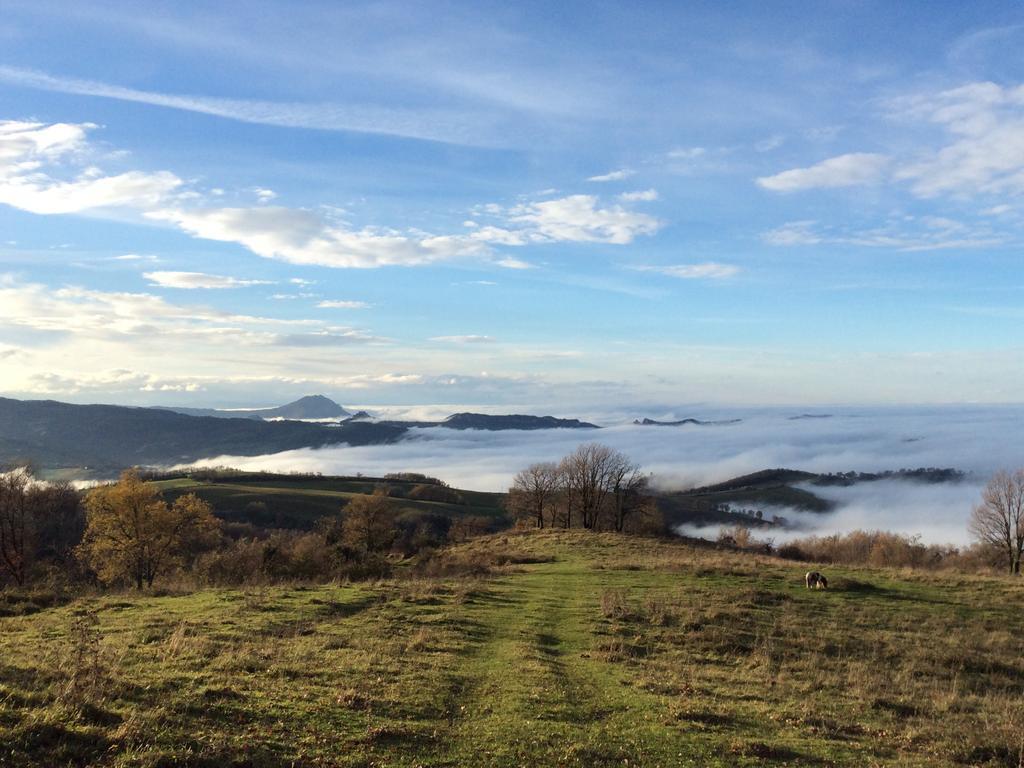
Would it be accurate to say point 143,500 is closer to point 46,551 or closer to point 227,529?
point 46,551

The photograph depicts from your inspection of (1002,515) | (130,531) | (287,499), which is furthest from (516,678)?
(287,499)

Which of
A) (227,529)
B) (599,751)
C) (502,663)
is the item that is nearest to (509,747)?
(599,751)

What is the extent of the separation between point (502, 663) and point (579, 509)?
68384 mm

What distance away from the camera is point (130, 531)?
47.0 metres

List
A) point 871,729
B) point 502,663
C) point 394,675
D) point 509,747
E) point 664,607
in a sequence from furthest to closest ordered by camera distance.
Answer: point 664,607, point 502,663, point 394,675, point 871,729, point 509,747

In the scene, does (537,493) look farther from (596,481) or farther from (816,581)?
(816,581)

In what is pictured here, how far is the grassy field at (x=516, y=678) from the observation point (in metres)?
10.1

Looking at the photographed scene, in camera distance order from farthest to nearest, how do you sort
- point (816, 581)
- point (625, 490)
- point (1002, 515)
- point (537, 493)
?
point (625, 490) < point (537, 493) < point (1002, 515) < point (816, 581)

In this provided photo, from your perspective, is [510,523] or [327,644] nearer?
[327,644]

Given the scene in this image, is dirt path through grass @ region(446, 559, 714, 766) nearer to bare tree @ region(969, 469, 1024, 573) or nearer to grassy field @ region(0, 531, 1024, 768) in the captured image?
grassy field @ region(0, 531, 1024, 768)

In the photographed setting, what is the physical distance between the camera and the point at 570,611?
1026 inches

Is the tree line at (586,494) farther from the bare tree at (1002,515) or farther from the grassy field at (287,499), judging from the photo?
the grassy field at (287,499)

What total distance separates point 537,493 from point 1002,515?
54992mm

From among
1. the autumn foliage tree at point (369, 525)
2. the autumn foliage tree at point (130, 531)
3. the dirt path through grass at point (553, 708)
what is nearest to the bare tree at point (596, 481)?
the autumn foliage tree at point (369, 525)
